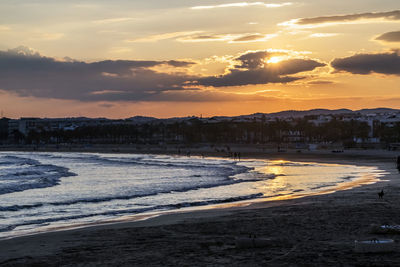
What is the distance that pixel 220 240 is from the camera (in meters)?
14.1

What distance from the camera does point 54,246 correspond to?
1421 centimetres

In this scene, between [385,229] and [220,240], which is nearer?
[385,229]

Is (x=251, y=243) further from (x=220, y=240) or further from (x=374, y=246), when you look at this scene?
(x=374, y=246)

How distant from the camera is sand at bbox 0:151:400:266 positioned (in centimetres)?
1154

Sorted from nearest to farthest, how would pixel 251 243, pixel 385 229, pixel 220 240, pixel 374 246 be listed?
pixel 374 246 → pixel 251 243 → pixel 385 229 → pixel 220 240

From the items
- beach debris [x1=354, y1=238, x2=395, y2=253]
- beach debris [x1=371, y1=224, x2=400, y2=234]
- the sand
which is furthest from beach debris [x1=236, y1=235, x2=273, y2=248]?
beach debris [x1=371, y1=224, x2=400, y2=234]

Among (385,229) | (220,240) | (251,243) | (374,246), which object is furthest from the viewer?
(220,240)

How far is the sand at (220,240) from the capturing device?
454 inches

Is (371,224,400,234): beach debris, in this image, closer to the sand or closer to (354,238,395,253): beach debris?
the sand

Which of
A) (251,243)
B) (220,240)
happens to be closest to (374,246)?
(251,243)

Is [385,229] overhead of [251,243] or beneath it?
overhead

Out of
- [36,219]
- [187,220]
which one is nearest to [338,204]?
[187,220]

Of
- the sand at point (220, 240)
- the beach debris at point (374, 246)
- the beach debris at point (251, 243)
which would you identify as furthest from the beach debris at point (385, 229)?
the beach debris at point (251, 243)

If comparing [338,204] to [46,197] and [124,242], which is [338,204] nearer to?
[124,242]
